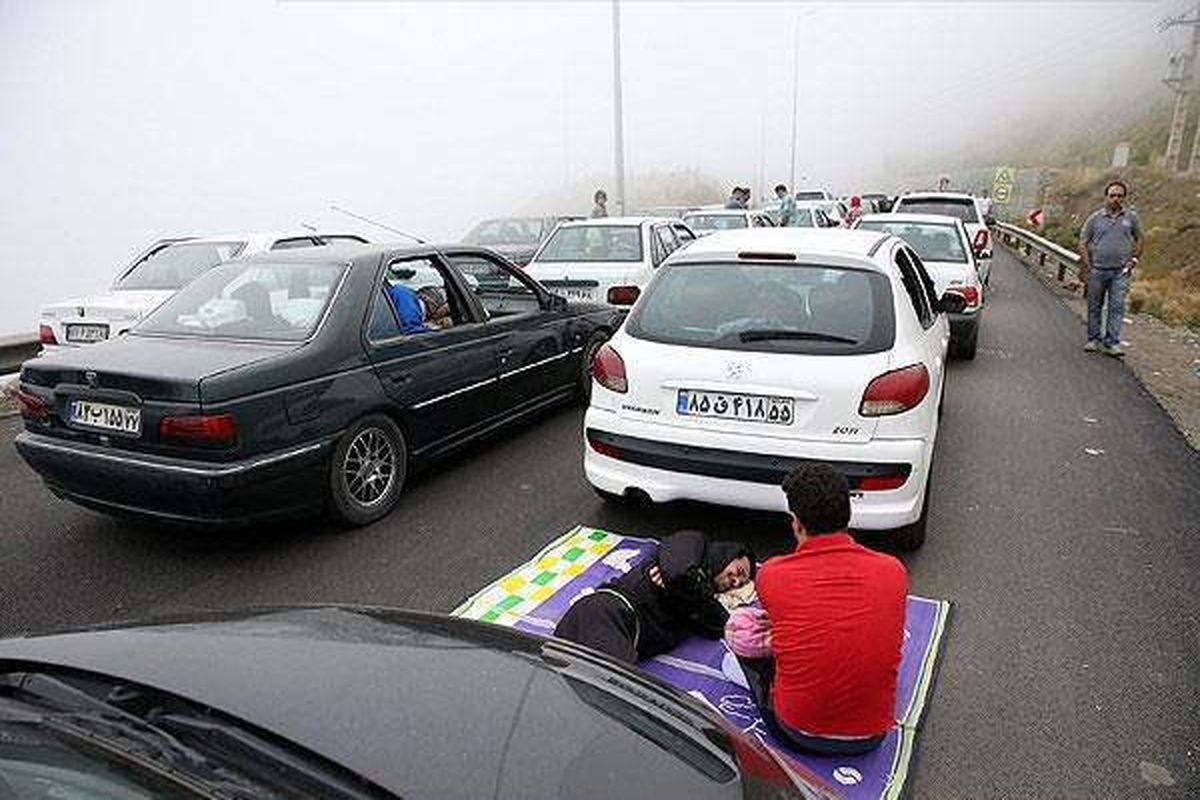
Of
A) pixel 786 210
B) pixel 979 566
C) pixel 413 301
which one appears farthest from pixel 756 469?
pixel 786 210

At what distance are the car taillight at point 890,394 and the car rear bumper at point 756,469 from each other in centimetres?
15

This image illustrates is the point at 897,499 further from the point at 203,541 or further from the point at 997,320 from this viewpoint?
the point at 997,320

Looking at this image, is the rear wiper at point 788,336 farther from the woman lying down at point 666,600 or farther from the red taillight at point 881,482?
the woman lying down at point 666,600

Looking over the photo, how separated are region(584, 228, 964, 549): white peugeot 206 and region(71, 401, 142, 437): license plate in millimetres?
2199

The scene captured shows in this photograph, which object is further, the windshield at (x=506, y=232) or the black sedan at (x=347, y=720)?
the windshield at (x=506, y=232)

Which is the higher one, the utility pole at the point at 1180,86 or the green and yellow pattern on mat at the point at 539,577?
the utility pole at the point at 1180,86

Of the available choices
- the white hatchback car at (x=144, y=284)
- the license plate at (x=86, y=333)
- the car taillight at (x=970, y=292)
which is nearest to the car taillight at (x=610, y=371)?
the white hatchback car at (x=144, y=284)

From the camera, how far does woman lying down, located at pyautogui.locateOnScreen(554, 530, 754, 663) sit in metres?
3.09

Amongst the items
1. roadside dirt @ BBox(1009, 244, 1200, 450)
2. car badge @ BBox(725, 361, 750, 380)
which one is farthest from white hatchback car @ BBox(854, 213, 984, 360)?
car badge @ BBox(725, 361, 750, 380)

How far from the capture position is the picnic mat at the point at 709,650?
2.69 meters

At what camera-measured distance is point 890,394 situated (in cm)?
375

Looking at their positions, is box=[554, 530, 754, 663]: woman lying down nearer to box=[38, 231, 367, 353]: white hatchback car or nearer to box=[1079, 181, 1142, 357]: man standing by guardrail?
box=[38, 231, 367, 353]: white hatchback car

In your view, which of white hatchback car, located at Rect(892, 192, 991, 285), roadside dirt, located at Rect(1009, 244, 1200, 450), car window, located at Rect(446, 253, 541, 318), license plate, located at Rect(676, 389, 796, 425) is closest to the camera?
license plate, located at Rect(676, 389, 796, 425)

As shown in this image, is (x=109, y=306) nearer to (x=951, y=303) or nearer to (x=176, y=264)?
(x=176, y=264)
